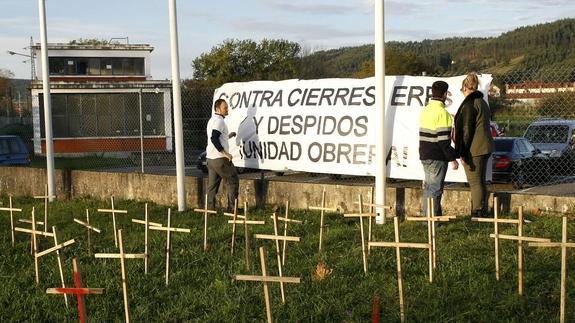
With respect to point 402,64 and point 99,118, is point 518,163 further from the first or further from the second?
point 99,118

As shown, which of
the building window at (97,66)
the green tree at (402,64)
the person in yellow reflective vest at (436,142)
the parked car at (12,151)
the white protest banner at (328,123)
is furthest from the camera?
the building window at (97,66)

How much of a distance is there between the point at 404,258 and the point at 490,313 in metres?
1.81

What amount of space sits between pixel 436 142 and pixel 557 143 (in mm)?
8381

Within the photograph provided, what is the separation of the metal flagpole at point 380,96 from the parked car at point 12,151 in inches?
578

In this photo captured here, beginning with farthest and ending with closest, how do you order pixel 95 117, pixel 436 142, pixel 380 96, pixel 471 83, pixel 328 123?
1. pixel 95 117
2. pixel 328 123
3. pixel 380 96
4. pixel 471 83
5. pixel 436 142

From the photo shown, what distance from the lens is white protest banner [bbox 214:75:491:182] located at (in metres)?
11.0

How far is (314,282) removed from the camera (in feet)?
22.8

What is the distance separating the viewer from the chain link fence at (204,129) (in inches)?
443

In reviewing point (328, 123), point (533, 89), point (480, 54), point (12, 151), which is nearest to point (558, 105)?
point (533, 89)

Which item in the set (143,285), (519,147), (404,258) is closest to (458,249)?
(404,258)

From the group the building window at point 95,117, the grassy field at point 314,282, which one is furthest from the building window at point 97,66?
the grassy field at point 314,282

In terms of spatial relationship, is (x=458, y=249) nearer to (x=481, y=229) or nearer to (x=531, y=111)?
(x=481, y=229)

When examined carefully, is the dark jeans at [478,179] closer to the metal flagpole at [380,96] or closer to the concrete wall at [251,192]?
the concrete wall at [251,192]

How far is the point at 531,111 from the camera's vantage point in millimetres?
11938
